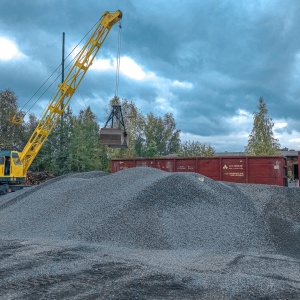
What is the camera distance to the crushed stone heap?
941cm

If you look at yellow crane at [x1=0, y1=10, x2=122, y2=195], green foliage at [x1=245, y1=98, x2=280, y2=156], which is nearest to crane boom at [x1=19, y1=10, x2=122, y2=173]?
yellow crane at [x1=0, y1=10, x2=122, y2=195]

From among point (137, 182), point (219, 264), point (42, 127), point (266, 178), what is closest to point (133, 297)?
point (219, 264)

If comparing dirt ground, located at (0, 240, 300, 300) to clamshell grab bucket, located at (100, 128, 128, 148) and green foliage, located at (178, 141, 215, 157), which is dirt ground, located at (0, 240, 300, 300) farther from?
green foliage, located at (178, 141, 215, 157)

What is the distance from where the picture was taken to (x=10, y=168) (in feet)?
69.4

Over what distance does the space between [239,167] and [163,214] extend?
6337 millimetres

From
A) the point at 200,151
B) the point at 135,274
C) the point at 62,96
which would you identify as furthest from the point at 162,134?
the point at 135,274

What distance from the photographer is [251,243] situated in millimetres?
9461

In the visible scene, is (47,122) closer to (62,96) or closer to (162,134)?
(62,96)

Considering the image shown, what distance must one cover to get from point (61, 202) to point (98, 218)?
2.32m

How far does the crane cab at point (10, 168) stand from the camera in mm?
20984

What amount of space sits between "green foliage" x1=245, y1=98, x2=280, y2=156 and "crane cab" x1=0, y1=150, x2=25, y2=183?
17.7 meters

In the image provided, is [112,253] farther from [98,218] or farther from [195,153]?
[195,153]

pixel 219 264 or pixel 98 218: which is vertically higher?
pixel 98 218

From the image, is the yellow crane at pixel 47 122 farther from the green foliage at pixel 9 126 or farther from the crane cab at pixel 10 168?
the green foliage at pixel 9 126
